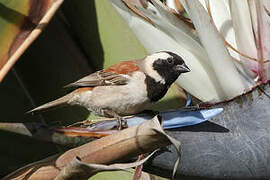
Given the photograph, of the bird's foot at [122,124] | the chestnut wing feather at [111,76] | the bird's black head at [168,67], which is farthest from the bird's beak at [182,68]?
the bird's foot at [122,124]

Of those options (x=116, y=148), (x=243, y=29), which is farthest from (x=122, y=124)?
(x=243, y=29)

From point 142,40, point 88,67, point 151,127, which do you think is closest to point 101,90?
point 88,67

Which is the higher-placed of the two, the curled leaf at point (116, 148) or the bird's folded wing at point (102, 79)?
the curled leaf at point (116, 148)

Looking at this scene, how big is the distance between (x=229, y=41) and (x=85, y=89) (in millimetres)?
773

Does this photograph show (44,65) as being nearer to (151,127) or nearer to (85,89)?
(85,89)

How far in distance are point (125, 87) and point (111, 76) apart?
0.31 feet

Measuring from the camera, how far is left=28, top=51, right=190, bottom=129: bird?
1956 mm

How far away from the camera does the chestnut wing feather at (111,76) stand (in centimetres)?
Result: 194

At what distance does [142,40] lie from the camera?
5.23ft

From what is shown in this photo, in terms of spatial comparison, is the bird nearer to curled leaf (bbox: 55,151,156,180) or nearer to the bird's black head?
the bird's black head

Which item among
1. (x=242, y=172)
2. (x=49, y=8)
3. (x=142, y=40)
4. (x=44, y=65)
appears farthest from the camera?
(x=44, y=65)

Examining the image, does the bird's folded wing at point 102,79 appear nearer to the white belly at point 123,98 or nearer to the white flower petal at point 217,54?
the white belly at point 123,98

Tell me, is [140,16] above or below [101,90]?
above

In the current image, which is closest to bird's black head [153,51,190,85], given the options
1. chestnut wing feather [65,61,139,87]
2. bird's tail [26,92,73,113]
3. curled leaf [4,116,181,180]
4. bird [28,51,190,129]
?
bird [28,51,190,129]
